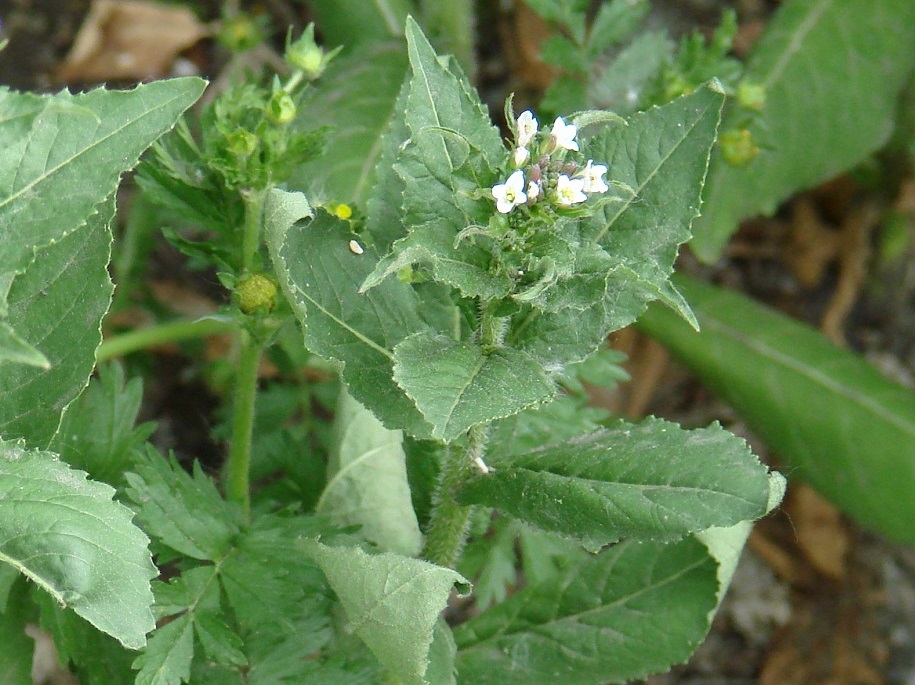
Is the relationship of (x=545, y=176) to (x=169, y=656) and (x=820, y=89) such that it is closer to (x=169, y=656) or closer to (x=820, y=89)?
(x=169, y=656)

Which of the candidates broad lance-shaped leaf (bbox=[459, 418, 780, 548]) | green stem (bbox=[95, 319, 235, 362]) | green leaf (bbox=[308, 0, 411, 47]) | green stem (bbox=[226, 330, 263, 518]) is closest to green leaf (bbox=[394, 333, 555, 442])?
broad lance-shaped leaf (bbox=[459, 418, 780, 548])

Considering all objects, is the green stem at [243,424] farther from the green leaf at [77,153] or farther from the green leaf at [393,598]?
the green leaf at [77,153]

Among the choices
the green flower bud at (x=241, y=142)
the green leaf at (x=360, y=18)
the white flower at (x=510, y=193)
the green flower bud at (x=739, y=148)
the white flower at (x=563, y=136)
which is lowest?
the green flower bud at (x=739, y=148)

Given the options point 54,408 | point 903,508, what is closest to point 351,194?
point 54,408

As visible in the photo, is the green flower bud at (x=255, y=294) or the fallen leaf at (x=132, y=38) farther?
the fallen leaf at (x=132, y=38)

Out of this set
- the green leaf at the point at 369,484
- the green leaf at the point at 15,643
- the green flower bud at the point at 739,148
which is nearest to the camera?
the green leaf at the point at 15,643

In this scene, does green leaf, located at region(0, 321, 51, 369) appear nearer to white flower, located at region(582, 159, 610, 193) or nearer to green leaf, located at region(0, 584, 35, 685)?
white flower, located at region(582, 159, 610, 193)

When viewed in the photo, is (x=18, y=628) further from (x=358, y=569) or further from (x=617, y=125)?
(x=617, y=125)

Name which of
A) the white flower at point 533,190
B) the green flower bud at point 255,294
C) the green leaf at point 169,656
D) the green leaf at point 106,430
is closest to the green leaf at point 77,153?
the green flower bud at point 255,294
